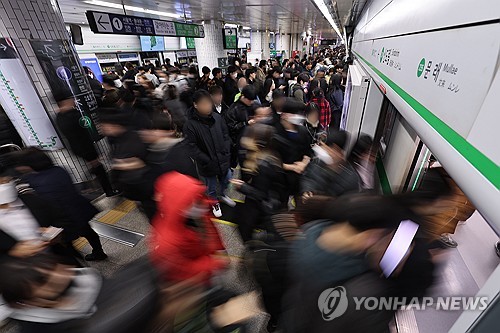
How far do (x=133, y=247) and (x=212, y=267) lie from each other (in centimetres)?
194

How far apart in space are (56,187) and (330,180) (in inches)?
95.0

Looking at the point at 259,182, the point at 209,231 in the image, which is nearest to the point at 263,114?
the point at 259,182

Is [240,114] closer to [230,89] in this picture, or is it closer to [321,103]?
[321,103]

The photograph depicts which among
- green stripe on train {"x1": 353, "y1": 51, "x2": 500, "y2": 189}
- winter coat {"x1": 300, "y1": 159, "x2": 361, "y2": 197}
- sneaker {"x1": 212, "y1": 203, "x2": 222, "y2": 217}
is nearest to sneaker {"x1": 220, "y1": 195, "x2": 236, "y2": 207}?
sneaker {"x1": 212, "y1": 203, "x2": 222, "y2": 217}

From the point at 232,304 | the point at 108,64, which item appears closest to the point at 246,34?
the point at 108,64

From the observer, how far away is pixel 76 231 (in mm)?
2482

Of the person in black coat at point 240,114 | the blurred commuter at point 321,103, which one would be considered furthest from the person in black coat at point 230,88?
the person in black coat at point 240,114

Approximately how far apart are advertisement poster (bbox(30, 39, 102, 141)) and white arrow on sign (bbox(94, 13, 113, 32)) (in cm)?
76

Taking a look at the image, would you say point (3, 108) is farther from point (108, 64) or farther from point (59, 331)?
point (108, 64)

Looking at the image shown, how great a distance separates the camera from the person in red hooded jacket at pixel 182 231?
153 centimetres

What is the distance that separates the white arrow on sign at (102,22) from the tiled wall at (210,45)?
233 inches

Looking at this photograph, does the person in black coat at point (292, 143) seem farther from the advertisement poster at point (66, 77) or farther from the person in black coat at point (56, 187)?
the advertisement poster at point (66, 77)

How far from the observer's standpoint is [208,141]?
9.89 feet

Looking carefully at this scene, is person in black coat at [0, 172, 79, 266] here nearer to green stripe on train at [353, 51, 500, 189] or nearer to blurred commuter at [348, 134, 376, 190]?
green stripe on train at [353, 51, 500, 189]
